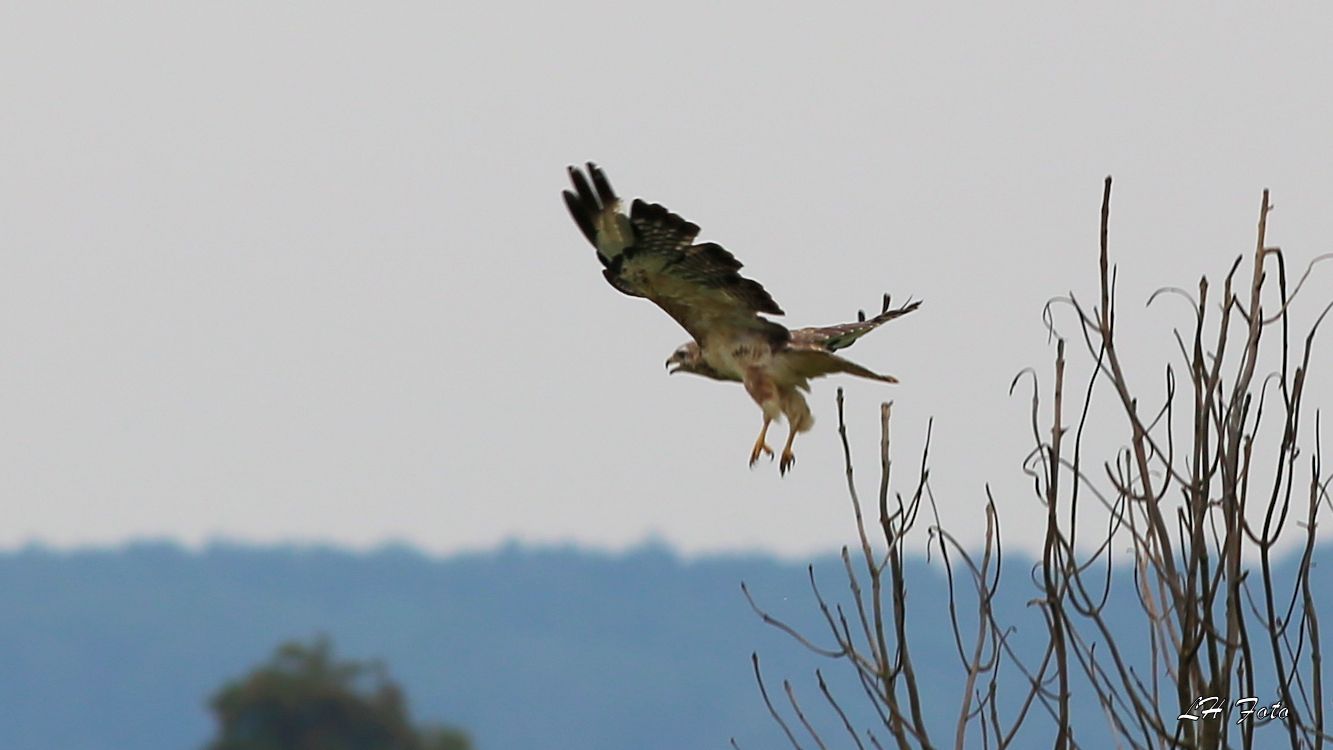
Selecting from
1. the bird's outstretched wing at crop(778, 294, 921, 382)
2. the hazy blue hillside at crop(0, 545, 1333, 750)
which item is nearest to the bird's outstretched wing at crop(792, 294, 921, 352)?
the bird's outstretched wing at crop(778, 294, 921, 382)

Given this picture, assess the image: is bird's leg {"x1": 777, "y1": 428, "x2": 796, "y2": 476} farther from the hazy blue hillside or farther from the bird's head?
the hazy blue hillside

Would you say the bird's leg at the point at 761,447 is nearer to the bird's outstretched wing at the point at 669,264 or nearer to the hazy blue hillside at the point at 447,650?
the bird's outstretched wing at the point at 669,264

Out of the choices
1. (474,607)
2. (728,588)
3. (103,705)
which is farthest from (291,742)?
(474,607)

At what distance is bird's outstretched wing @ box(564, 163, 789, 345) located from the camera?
5641mm

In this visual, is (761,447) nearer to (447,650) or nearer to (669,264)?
(669,264)

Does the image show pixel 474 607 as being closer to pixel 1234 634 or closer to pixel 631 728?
pixel 631 728

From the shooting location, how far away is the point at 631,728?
108375 millimetres

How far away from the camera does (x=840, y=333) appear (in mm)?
6051

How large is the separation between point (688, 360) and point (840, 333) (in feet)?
1.60

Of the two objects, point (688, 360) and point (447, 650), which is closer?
point (688, 360)

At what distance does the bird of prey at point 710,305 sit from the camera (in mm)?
5664

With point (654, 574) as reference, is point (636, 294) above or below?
below

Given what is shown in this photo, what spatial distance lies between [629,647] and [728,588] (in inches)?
318

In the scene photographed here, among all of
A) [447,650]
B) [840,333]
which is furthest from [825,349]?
[447,650]
